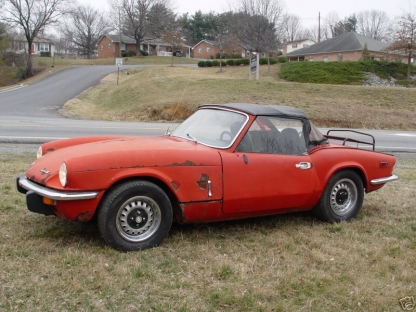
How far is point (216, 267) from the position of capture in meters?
3.70

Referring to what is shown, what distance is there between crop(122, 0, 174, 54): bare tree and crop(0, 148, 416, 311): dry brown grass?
237 feet

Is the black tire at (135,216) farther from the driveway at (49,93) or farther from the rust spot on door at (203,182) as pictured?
the driveway at (49,93)

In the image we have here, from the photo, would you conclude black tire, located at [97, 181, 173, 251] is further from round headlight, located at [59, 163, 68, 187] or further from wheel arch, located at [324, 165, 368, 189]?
wheel arch, located at [324, 165, 368, 189]

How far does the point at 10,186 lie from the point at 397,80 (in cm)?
3697

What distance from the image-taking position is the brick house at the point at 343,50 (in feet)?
165

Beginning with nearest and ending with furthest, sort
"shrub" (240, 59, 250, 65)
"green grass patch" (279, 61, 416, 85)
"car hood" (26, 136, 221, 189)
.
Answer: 1. "car hood" (26, 136, 221, 189)
2. "green grass patch" (279, 61, 416, 85)
3. "shrub" (240, 59, 250, 65)

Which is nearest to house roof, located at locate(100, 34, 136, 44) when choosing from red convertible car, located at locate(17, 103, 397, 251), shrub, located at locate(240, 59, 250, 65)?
shrub, located at locate(240, 59, 250, 65)

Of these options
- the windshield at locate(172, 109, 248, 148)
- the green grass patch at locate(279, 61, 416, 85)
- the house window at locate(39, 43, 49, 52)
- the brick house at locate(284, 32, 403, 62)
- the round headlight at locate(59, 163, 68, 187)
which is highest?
A: the house window at locate(39, 43, 49, 52)

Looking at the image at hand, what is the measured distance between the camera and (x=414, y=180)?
784 cm

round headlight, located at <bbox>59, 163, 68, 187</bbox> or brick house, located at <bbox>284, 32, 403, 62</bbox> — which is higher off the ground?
brick house, located at <bbox>284, 32, 403, 62</bbox>

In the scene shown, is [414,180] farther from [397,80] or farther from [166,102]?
[397,80]

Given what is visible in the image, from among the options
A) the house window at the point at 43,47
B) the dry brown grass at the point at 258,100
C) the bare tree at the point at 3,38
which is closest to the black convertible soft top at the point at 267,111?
the dry brown grass at the point at 258,100

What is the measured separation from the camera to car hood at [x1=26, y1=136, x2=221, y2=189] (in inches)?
150

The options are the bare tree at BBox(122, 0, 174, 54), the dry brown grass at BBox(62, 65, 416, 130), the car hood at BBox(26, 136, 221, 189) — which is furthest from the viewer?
the bare tree at BBox(122, 0, 174, 54)
